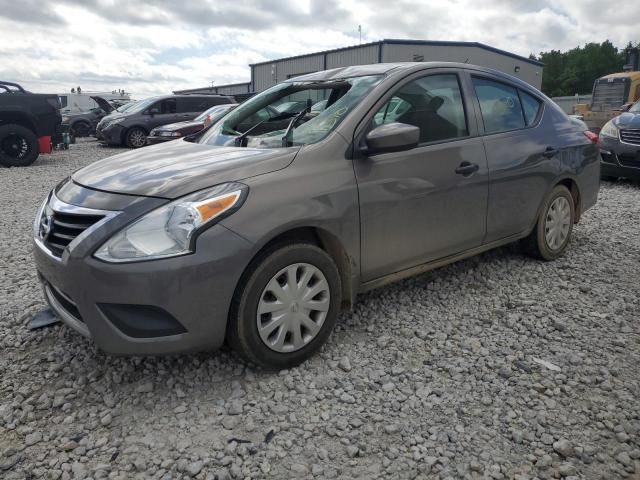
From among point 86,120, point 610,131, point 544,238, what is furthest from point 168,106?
point 544,238

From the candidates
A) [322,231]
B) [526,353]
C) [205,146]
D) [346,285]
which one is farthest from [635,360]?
[205,146]

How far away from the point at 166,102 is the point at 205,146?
14485 mm

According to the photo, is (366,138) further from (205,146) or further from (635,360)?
(635,360)

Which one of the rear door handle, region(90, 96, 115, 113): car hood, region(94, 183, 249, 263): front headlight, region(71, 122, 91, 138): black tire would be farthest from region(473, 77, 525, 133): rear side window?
region(71, 122, 91, 138): black tire

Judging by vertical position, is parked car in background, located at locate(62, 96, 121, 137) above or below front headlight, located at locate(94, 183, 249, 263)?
above

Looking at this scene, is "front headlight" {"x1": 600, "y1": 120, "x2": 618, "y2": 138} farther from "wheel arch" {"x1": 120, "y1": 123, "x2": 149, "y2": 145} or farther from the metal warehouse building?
the metal warehouse building

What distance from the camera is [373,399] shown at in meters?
2.54

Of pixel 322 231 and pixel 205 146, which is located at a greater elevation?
pixel 205 146

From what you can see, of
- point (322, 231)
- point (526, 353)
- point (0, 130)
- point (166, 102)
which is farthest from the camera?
point (166, 102)

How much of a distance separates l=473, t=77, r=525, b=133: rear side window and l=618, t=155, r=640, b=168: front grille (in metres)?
5.19

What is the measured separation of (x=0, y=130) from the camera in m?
11.3

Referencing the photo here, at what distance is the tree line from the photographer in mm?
73750

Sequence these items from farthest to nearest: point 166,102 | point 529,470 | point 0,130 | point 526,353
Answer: point 166,102
point 0,130
point 526,353
point 529,470

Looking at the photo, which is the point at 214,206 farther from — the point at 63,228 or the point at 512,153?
the point at 512,153
